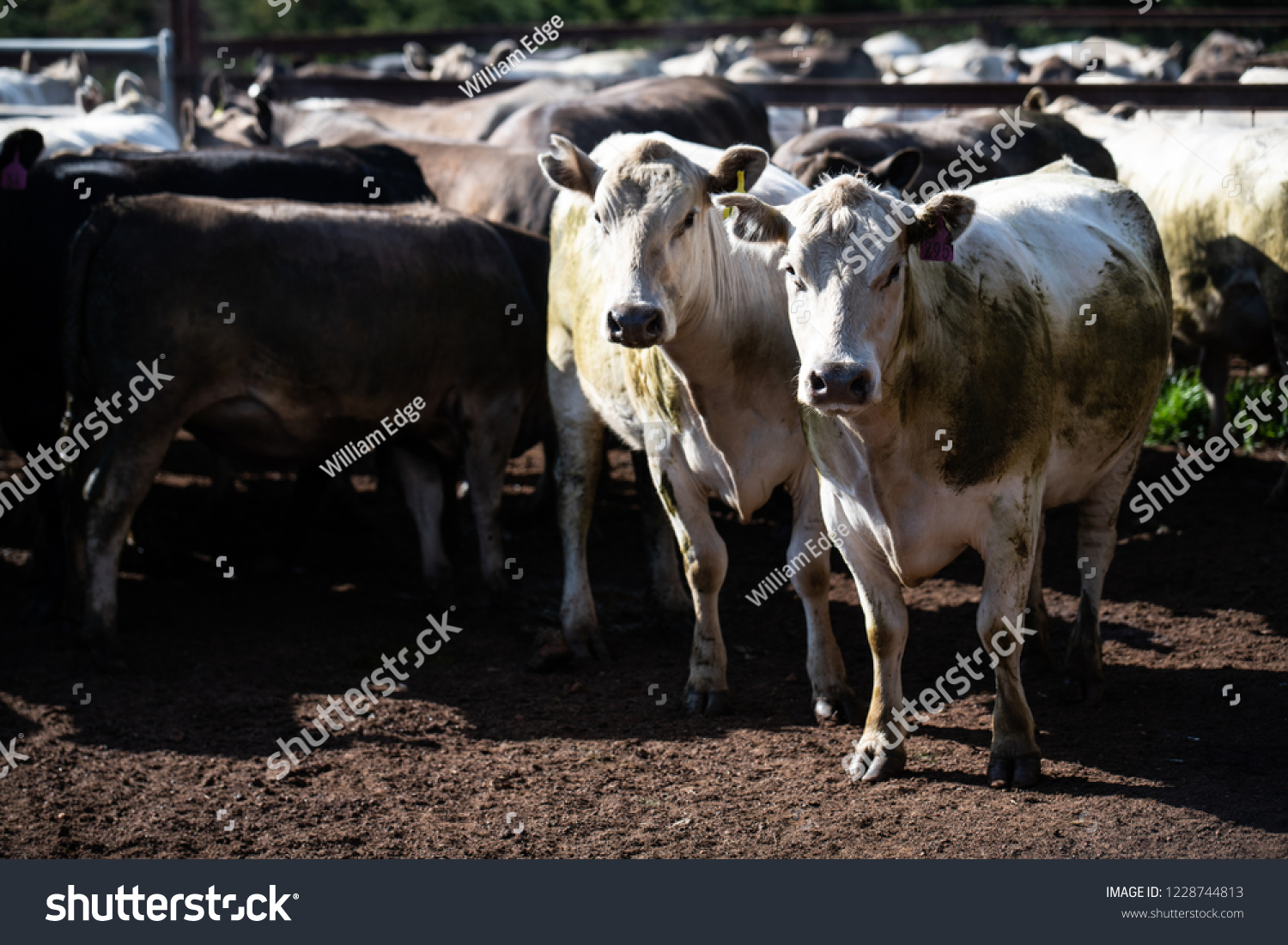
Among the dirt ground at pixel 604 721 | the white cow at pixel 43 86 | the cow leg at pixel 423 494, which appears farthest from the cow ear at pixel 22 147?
the white cow at pixel 43 86

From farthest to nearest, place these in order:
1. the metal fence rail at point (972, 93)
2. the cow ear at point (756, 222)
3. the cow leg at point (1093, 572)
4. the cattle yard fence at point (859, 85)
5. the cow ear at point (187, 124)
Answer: the cow ear at point (187, 124), the cattle yard fence at point (859, 85), the metal fence rail at point (972, 93), the cow leg at point (1093, 572), the cow ear at point (756, 222)

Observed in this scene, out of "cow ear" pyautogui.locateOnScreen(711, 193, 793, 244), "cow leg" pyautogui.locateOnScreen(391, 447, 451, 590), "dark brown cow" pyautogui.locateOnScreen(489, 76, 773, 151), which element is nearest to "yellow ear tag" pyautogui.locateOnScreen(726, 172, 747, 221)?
"cow ear" pyautogui.locateOnScreen(711, 193, 793, 244)

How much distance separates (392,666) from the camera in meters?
6.37

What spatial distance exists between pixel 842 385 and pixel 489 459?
3.40 metres

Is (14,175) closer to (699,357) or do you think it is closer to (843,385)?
(699,357)

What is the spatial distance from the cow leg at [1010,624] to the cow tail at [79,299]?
14.3 ft

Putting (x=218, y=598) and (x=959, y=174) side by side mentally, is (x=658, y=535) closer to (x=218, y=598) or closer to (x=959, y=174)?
(x=218, y=598)

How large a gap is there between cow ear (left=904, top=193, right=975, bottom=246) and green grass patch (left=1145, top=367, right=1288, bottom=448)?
5.45 m

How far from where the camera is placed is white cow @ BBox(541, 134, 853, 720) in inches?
198

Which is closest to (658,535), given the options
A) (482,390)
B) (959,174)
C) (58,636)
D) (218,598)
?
(482,390)

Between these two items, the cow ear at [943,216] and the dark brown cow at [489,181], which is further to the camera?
the dark brown cow at [489,181]

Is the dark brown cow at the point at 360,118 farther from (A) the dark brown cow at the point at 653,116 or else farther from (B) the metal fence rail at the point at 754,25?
(B) the metal fence rail at the point at 754,25

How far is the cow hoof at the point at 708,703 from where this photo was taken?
573cm

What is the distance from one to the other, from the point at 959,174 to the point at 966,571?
305cm
